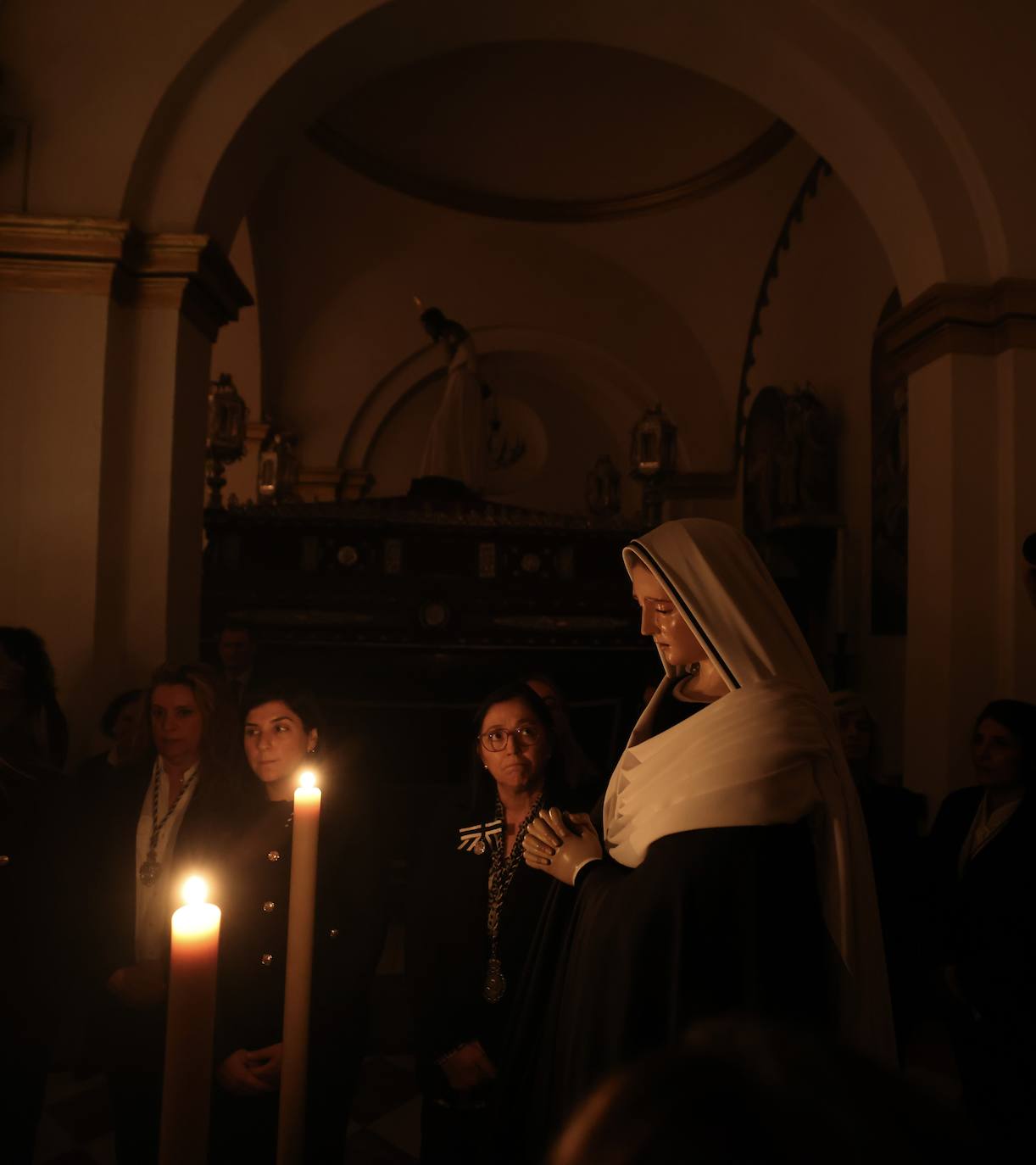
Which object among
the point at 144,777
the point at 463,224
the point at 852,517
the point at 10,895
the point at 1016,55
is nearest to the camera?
the point at 10,895

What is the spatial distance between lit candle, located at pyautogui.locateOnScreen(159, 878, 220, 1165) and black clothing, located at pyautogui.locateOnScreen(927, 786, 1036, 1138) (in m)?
2.42

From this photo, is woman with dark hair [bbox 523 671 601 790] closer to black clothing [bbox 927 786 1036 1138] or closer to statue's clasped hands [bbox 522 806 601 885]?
black clothing [bbox 927 786 1036 1138]

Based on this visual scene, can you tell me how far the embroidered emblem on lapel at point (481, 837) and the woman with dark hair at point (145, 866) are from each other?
0.80m

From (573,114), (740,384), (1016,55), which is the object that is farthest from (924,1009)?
(573,114)

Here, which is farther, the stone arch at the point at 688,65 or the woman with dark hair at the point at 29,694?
the stone arch at the point at 688,65

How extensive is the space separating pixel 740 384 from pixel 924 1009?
8.63m

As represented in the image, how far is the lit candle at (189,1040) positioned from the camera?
960 mm

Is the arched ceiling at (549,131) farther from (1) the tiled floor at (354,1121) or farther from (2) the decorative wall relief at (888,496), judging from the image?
(1) the tiled floor at (354,1121)

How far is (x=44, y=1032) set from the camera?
8.10 ft

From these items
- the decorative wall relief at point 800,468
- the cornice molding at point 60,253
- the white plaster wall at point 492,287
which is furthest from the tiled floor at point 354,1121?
the white plaster wall at point 492,287

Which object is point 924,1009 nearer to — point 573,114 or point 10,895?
point 10,895

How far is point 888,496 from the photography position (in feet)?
25.3

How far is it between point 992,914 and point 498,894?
171 cm

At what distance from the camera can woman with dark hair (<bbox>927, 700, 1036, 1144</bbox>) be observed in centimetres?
273
